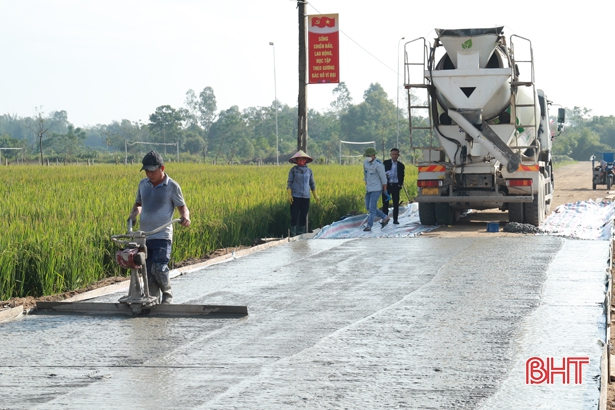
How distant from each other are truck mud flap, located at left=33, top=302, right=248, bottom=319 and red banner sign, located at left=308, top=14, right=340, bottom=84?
15.1 metres

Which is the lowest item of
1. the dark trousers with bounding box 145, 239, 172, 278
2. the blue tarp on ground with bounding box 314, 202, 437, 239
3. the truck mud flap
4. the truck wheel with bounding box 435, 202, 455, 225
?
the blue tarp on ground with bounding box 314, 202, 437, 239

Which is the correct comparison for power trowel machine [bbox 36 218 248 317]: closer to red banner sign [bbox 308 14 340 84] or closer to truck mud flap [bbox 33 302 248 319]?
truck mud flap [bbox 33 302 248 319]

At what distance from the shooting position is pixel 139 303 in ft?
29.7

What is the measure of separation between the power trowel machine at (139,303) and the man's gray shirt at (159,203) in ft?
0.93

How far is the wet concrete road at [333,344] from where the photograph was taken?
6051 millimetres

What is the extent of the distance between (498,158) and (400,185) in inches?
94.4

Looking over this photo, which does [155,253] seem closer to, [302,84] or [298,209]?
[298,209]

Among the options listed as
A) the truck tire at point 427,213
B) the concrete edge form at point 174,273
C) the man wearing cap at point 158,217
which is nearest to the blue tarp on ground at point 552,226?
the truck tire at point 427,213

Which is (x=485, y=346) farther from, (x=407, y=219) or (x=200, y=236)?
(x=407, y=219)

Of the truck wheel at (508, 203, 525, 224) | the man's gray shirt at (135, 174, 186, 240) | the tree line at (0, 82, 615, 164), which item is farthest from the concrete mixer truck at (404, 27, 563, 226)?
the tree line at (0, 82, 615, 164)

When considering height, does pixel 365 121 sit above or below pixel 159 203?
above

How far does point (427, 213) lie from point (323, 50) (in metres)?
6.11

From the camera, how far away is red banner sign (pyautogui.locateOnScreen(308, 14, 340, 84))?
933 inches

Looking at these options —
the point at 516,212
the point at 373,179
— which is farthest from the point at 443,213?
the point at 373,179
